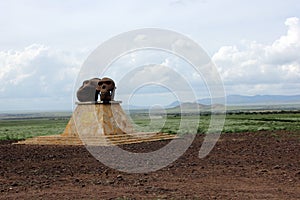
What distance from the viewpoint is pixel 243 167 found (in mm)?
13344

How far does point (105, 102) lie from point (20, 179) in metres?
11.1

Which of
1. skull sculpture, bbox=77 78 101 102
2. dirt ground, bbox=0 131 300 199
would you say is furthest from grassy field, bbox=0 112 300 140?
dirt ground, bbox=0 131 300 199

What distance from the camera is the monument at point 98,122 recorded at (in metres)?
22.0

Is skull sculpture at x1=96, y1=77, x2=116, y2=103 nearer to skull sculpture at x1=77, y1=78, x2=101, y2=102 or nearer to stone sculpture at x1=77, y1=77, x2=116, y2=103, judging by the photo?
stone sculpture at x1=77, y1=77, x2=116, y2=103

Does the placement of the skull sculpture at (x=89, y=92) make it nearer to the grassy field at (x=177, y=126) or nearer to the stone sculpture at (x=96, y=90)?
the stone sculpture at (x=96, y=90)

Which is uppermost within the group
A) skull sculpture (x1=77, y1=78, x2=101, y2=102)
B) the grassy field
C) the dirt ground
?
skull sculpture (x1=77, y1=78, x2=101, y2=102)

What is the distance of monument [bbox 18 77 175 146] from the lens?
22.0 metres

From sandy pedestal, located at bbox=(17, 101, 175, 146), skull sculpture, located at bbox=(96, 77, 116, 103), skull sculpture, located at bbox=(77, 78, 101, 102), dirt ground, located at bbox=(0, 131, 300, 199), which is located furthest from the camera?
skull sculpture, located at bbox=(77, 78, 101, 102)

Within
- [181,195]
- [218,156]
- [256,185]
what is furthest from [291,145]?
[181,195]

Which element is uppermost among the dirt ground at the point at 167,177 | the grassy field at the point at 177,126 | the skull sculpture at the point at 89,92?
the skull sculpture at the point at 89,92

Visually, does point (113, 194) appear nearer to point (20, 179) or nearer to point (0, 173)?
point (20, 179)

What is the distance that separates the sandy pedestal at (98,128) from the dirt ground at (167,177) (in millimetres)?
4148

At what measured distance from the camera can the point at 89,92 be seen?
2402 cm

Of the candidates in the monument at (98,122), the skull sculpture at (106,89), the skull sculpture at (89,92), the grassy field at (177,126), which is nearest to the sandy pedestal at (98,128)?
the monument at (98,122)
